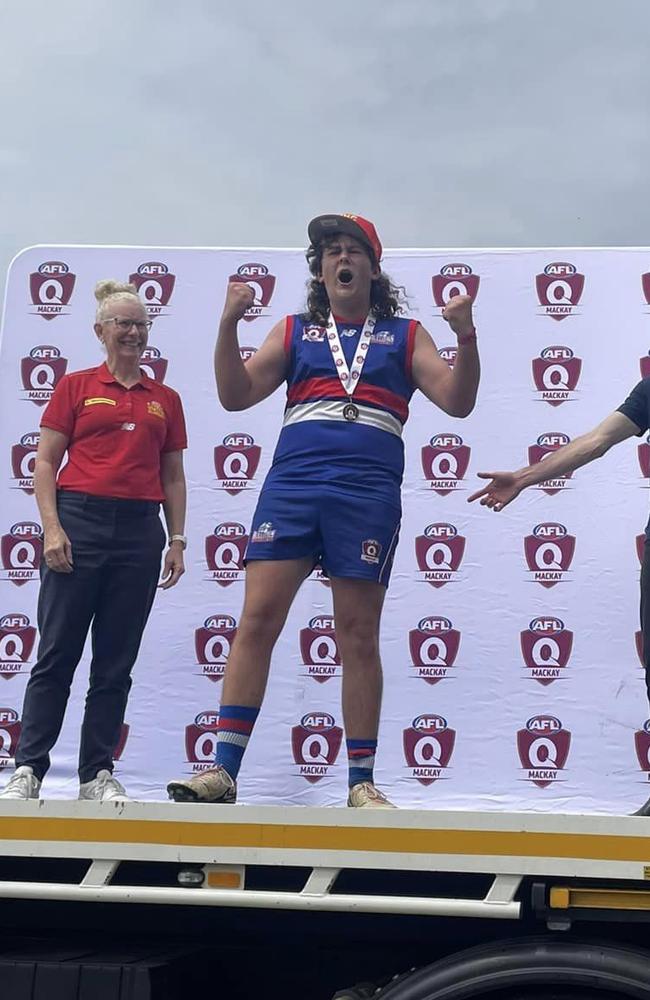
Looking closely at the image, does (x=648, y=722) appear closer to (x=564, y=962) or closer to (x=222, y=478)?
(x=222, y=478)

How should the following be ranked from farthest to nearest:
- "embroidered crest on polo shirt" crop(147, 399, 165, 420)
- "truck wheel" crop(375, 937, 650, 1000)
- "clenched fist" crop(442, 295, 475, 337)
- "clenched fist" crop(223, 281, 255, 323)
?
1. "embroidered crest on polo shirt" crop(147, 399, 165, 420)
2. "clenched fist" crop(223, 281, 255, 323)
3. "clenched fist" crop(442, 295, 475, 337)
4. "truck wheel" crop(375, 937, 650, 1000)

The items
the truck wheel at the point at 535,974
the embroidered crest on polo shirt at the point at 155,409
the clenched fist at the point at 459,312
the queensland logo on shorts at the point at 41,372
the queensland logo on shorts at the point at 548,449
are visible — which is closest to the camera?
the truck wheel at the point at 535,974

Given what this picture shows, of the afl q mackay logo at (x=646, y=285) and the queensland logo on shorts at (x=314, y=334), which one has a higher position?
the afl q mackay logo at (x=646, y=285)

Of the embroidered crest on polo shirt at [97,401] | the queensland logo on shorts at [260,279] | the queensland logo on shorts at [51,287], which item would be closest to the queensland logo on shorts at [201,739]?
the embroidered crest on polo shirt at [97,401]

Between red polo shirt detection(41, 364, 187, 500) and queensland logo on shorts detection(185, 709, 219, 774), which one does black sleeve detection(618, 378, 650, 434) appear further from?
queensland logo on shorts detection(185, 709, 219, 774)

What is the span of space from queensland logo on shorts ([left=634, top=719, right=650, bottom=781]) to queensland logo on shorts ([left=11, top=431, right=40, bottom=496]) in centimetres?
306

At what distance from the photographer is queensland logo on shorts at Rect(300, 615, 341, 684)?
226 inches

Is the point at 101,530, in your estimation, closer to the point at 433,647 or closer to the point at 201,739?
the point at 201,739

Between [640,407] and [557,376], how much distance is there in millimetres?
1601

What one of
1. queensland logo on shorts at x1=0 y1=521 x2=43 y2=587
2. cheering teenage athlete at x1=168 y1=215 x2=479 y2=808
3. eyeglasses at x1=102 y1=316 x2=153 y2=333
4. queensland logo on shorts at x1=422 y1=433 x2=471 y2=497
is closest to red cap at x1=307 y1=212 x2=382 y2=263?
cheering teenage athlete at x1=168 y1=215 x2=479 y2=808

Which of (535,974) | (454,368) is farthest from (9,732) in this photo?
(535,974)

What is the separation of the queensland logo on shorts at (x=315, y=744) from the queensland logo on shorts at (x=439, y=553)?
0.82 m

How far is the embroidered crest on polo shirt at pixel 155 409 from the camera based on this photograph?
4559mm

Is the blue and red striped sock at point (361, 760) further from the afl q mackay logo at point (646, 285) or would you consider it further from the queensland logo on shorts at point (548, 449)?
the afl q mackay logo at point (646, 285)
